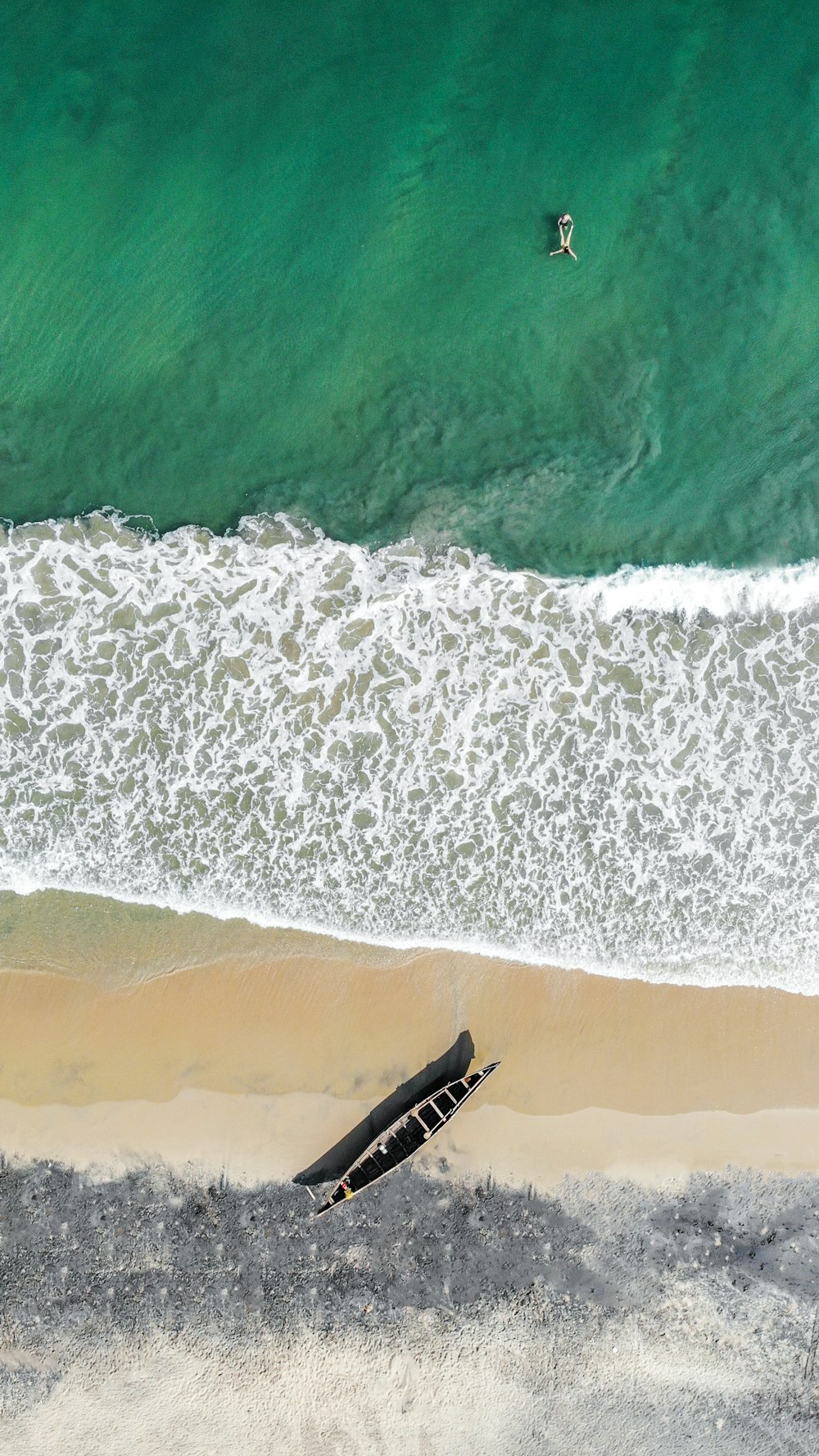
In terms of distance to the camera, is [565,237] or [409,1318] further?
[565,237]

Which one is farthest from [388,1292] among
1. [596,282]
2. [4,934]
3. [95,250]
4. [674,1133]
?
[95,250]

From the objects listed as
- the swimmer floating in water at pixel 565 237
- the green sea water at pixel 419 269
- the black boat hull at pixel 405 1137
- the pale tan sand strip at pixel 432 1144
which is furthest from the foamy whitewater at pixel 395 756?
the swimmer floating in water at pixel 565 237

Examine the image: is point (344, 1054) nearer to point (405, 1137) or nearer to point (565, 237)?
point (405, 1137)

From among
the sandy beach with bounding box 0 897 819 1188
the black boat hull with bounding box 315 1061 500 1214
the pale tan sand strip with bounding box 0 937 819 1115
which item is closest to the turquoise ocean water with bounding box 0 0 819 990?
the pale tan sand strip with bounding box 0 937 819 1115

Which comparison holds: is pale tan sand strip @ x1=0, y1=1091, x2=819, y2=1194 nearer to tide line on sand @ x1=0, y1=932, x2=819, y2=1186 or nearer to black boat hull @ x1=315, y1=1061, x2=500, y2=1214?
tide line on sand @ x1=0, y1=932, x2=819, y2=1186

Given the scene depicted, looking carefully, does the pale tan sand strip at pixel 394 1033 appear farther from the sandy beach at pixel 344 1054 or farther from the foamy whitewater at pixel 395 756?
the foamy whitewater at pixel 395 756

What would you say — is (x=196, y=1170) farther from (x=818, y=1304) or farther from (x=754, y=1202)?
(x=818, y=1304)

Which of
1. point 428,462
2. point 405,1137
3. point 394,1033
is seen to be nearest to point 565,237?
point 428,462
